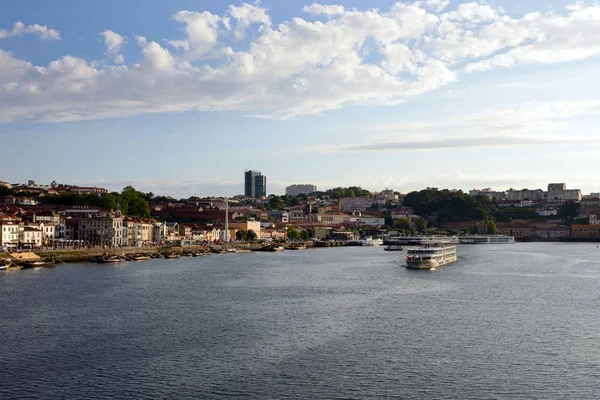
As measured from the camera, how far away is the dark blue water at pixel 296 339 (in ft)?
41.4

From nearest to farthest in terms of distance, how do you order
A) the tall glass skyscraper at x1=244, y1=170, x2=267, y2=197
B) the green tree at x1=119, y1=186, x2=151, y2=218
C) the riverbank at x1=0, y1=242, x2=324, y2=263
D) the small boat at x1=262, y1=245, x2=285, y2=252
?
the riverbank at x1=0, y1=242, x2=324, y2=263 < the small boat at x1=262, y1=245, x2=285, y2=252 < the green tree at x1=119, y1=186, x2=151, y2=218 < the tall glass skyscraper at x1=244, y1=170, x2=267, y2=197

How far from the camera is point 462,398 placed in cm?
1200

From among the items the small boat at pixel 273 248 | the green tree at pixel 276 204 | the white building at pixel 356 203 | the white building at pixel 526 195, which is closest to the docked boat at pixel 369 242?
the small boat at pixel 273 248

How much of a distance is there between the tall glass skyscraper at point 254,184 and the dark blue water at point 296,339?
Result: 143 meters

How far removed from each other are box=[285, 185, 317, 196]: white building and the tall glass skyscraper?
374 inches

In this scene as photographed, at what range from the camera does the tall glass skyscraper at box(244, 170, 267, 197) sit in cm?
17238

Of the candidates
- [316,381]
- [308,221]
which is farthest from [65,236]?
[308,221]

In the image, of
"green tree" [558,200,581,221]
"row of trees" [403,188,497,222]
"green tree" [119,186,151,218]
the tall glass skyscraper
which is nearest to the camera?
"green tree" [119,186,151,218]

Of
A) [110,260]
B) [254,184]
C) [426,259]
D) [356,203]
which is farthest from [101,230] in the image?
[254,184]

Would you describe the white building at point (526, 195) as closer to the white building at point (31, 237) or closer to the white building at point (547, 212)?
the white building at point (547, 212)

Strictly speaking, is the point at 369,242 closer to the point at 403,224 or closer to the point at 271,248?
the point at 271,248

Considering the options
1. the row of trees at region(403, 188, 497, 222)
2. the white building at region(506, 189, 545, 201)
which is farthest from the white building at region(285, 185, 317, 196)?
the row of trees at region(403, 188, 497, 222)

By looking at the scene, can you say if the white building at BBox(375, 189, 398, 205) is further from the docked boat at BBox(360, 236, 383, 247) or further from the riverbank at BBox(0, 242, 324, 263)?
the riverbank at BBox(0, 242, 324, 263)

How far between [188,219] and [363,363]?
6596 cm
